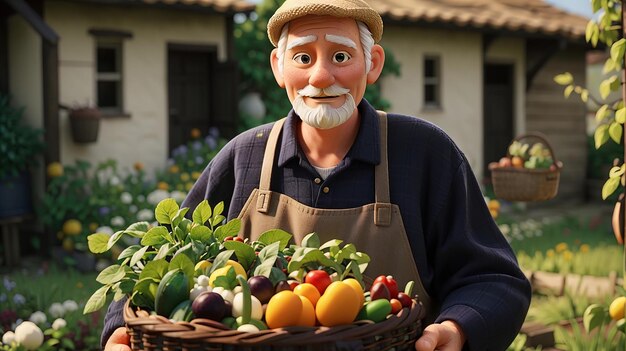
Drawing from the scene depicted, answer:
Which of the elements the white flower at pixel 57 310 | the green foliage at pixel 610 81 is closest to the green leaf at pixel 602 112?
the green foliage at pixel 610 81

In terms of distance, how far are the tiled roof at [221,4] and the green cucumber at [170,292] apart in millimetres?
7760

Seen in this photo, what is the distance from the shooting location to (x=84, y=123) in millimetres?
9008

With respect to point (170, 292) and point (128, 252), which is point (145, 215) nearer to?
point (128, 252)

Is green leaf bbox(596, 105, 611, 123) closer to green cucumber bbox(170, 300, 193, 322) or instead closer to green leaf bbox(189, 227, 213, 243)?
green leaf bbox(189, 227, 213, 243)

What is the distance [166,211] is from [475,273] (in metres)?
0.77

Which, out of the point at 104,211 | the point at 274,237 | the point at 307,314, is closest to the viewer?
the point at 307,314

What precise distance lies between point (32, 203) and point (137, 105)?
1.64 meters

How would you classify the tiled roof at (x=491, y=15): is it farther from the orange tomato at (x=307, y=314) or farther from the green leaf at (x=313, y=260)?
the orange tomato at (x=307, y=314)

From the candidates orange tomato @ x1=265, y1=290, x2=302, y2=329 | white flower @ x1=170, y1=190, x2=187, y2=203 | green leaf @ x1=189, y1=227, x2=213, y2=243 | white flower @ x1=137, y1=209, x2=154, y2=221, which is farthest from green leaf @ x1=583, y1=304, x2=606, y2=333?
white flower @ x1=170, y1=190, x2=187, y2=203

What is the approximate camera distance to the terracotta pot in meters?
9.00

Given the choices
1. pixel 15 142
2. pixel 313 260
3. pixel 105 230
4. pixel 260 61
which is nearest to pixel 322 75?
pixel 313 260

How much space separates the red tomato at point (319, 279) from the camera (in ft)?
5.96

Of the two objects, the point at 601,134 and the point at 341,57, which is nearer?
the point at 341,57

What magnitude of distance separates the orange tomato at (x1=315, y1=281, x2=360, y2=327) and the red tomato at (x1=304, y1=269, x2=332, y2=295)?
8 cm
